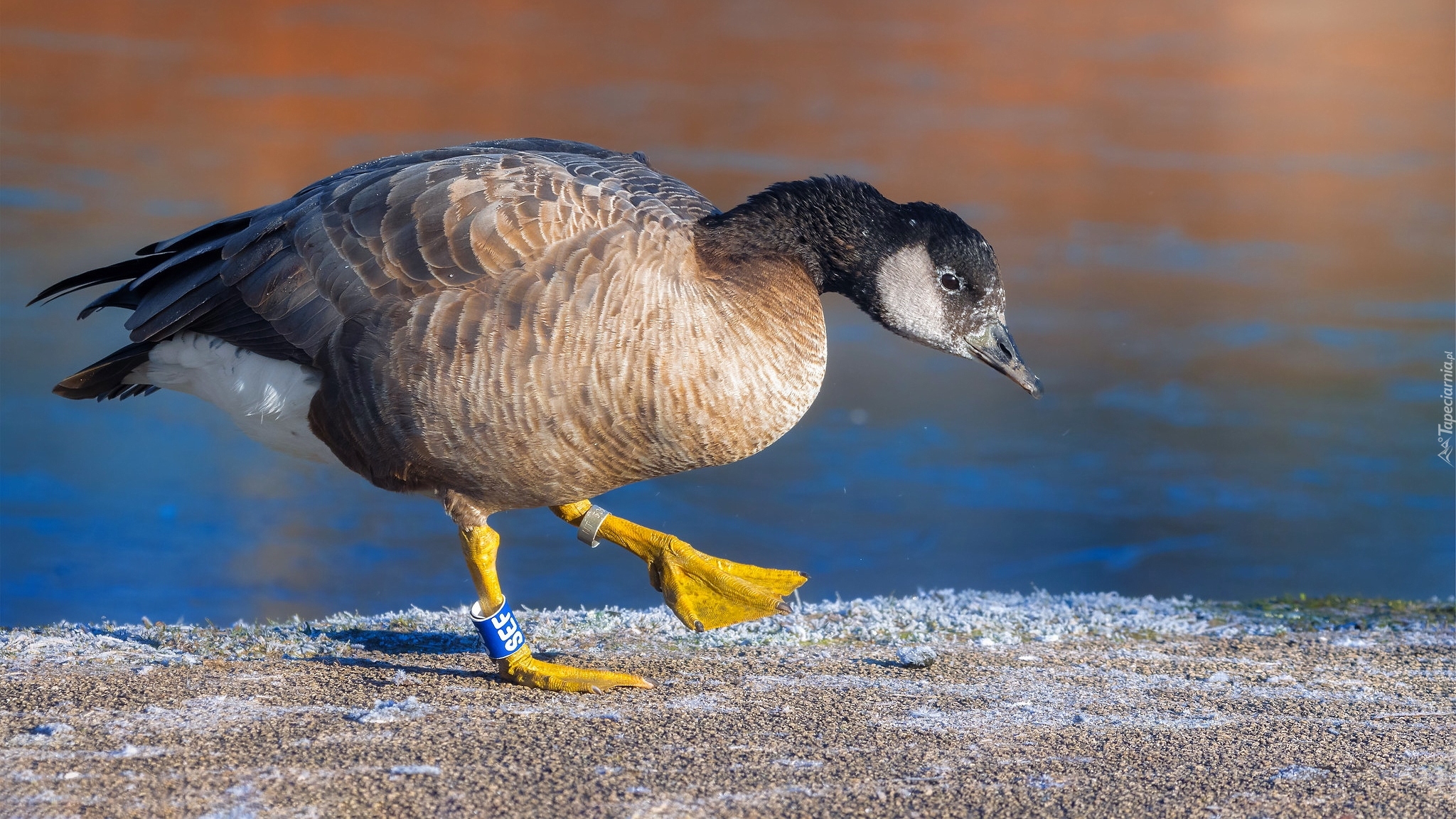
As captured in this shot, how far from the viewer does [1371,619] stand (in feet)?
19.8

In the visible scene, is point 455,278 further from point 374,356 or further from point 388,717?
point 388,717

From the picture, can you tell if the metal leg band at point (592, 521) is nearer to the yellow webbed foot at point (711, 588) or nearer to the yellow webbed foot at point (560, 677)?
the yellow webbed foot at point (711, 588)

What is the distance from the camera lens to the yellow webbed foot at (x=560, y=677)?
15.8ft

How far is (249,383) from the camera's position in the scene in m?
5.29

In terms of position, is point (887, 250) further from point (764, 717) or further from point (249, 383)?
point (249, 383)

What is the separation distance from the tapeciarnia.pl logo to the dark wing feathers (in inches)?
341

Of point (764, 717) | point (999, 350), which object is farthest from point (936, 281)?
point (764, 717)

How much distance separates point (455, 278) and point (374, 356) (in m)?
0.44

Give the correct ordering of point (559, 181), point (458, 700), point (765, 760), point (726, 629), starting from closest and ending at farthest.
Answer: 1. point (765, 760)
2. point (458, 700)
3. point (559, 181)
4. point (726, 629)

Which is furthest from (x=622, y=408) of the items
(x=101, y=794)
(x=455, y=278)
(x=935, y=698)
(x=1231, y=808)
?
(x=1231, y=808)

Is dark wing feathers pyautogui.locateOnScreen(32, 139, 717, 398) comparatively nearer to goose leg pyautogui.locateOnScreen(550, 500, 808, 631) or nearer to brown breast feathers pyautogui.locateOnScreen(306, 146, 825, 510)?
brown breast feathers pyautogui.locateOnScreen(306, 146, 825, 510)

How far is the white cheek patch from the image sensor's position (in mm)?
5113

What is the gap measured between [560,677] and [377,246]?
1.78 meters

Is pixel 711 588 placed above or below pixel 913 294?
below
